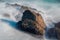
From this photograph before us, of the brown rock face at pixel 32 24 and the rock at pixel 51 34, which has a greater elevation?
the brown rock face at pixel 32 24

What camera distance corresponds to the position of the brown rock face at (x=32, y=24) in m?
4.09

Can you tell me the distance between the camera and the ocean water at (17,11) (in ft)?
13.5

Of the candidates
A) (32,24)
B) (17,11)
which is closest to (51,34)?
(32,24)

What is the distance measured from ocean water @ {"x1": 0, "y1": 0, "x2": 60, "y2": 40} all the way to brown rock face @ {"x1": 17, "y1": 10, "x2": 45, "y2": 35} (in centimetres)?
12

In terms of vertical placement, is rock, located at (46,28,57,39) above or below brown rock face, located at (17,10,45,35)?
below

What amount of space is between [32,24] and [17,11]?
2.63ft

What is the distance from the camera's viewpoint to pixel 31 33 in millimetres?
4102

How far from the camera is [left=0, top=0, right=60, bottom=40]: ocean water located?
411 centimetres

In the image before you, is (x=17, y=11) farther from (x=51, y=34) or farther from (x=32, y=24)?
(x=51, y=34)

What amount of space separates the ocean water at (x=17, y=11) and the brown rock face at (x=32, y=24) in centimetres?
12

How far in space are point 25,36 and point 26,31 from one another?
12 centimetres

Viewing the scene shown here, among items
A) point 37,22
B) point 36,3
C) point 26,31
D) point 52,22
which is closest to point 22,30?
point 26,31

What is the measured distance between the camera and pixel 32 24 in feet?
13.5

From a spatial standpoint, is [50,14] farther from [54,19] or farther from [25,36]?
[25,36]
